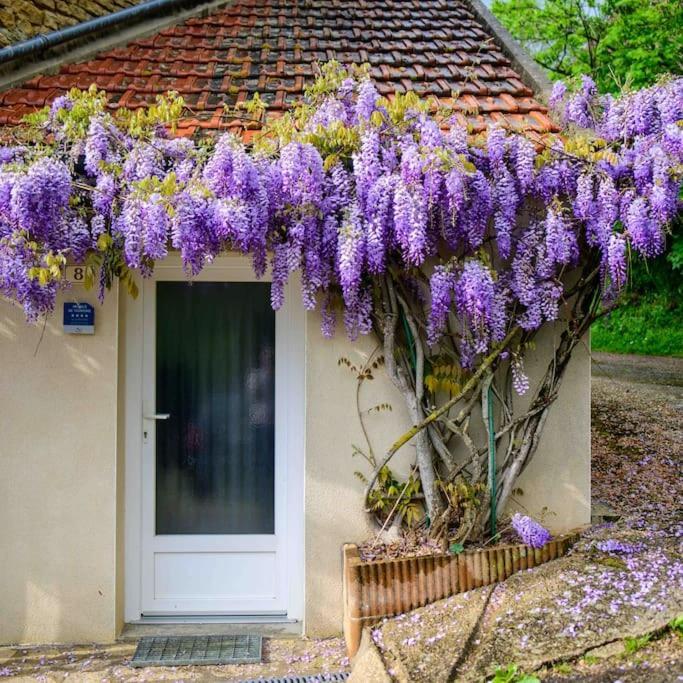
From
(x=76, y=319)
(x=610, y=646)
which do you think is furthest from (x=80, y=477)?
(x=610, y=646)

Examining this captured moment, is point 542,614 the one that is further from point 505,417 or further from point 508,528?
point 505,417

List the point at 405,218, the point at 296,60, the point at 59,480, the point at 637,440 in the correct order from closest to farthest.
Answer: the point at 405,218 < the point at 59,480 < the point at 296,60 < the point at 637,440

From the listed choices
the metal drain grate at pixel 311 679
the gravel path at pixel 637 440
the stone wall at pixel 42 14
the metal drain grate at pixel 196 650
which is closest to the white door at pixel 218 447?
the metal drain grate at pixel 196 650

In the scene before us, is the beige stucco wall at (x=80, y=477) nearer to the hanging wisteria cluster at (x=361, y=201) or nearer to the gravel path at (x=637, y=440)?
the hanging wisteria cluster at (x=361, y=201)

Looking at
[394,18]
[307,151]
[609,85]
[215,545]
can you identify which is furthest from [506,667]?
[609,85]

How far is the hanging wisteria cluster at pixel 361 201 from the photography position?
3361 mm

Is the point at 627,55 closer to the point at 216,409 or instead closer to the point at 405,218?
the point at 405,218

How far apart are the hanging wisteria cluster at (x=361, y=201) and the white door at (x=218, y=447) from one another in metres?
0.54

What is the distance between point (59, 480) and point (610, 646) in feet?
9.52

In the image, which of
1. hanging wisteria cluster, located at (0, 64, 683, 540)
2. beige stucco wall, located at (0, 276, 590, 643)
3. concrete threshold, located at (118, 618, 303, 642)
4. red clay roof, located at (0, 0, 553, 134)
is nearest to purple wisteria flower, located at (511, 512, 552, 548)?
hanging wisteria cluster, located at (0, 64, 683, 540)

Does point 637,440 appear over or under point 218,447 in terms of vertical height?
under

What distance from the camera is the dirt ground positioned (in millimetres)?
2938

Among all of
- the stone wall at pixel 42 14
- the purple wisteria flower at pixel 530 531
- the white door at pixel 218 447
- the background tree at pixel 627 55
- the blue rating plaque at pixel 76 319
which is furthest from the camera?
the background tree at pixel 627 55

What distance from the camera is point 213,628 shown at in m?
4.01
